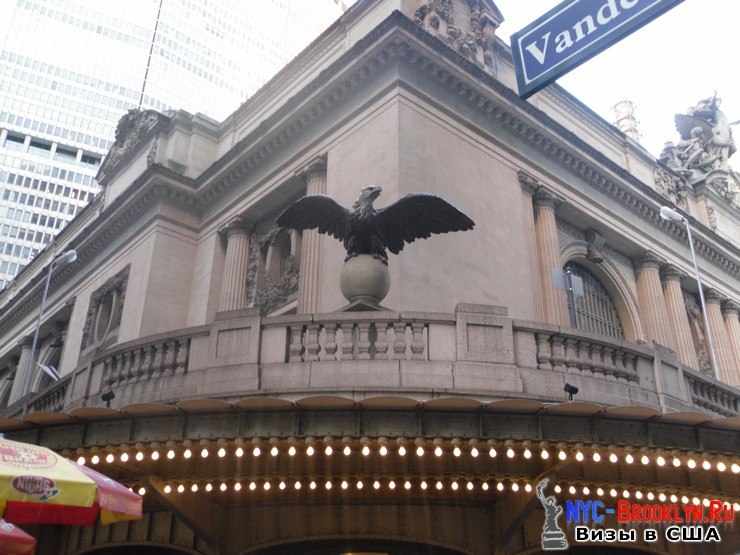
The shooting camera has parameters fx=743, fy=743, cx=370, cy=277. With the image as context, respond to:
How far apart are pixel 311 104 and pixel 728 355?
1899cm

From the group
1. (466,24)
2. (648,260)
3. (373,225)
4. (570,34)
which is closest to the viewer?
(570,34)

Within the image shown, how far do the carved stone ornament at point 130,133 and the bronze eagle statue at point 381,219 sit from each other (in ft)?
57.8

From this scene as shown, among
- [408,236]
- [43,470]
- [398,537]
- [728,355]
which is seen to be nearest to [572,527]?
[398,537]

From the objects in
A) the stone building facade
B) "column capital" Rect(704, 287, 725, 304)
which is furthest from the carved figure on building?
"column capital" Rect(704, 287, 725, 304)

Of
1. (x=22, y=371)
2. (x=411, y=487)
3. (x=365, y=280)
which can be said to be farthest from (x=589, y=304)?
(x=22, y=371)

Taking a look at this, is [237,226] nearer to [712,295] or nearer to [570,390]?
[570,390]

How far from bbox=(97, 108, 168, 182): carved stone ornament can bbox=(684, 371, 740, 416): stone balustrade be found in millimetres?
22616

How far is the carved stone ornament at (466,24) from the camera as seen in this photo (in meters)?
22.1

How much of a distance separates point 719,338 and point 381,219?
68.7 ft

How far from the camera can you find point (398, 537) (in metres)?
11.3

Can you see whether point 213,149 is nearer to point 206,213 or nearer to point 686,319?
point 206,213

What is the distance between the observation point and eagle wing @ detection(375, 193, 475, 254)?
1348 cm

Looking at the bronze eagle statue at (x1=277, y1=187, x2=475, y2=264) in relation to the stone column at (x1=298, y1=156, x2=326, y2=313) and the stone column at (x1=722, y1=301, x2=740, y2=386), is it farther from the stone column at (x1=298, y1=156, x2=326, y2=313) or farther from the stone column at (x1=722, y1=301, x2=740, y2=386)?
the stone column at (x1=722, y1=301, x2=740, y2=386)

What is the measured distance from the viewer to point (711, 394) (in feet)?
45.9
